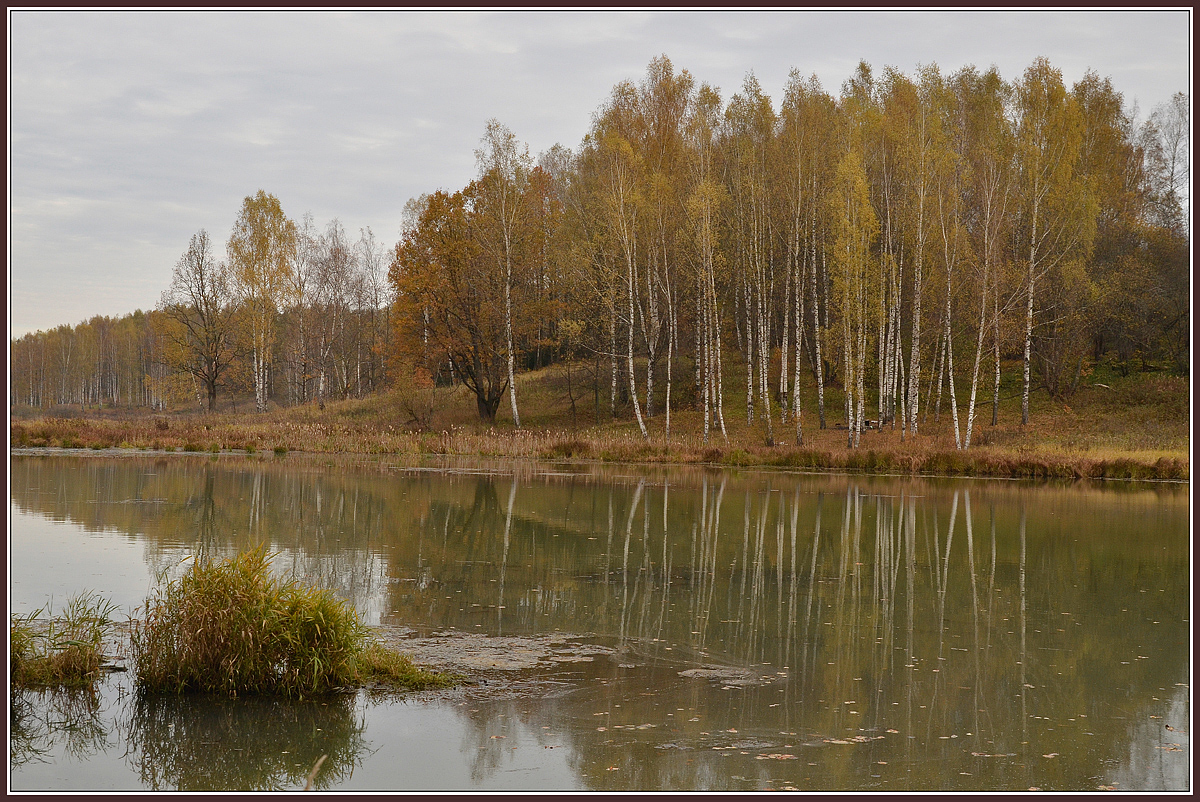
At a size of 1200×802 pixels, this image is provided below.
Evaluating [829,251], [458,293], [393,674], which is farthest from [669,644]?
[458,293]

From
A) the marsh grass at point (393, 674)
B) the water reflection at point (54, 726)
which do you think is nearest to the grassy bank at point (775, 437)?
→ the marsh grass at point (393, 674)

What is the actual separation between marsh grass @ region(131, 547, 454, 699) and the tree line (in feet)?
82.1

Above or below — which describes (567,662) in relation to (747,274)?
below

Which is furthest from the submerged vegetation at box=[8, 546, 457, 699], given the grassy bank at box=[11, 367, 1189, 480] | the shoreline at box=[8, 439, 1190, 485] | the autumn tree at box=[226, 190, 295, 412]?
the autumn tree at box=[226, 190, 295, 412]

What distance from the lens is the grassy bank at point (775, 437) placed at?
27703 millimetres

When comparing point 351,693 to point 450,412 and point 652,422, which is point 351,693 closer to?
point 652,422

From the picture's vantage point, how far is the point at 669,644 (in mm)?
8680

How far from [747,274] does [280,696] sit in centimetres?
3089

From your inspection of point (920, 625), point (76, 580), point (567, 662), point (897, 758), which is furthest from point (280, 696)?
point (920, 625)

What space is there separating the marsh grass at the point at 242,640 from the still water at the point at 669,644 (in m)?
0.18

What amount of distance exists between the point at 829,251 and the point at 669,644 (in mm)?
29751

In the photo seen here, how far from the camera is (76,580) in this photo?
33.4 feet

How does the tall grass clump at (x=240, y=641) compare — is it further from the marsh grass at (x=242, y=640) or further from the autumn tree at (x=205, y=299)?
the autumn tree at (x=205, y=299)

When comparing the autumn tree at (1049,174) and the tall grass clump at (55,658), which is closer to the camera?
the tall grass clump at (55,658)
